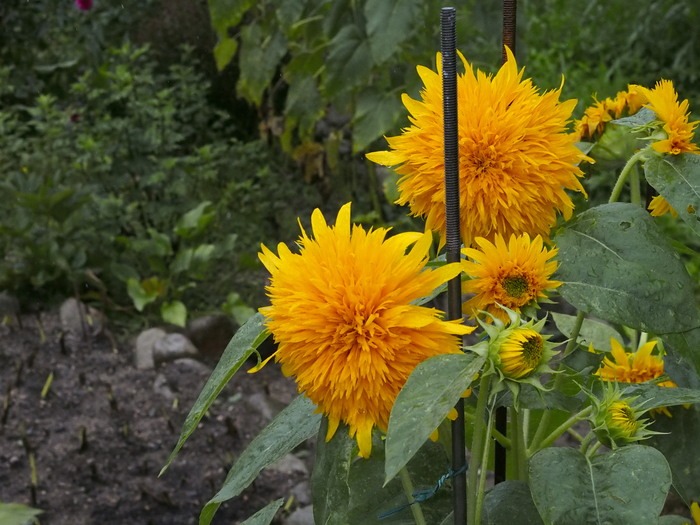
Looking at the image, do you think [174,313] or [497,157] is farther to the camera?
[174,313]

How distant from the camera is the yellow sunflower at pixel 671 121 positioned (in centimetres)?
71

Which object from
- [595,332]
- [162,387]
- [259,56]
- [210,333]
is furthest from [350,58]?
[595,332]

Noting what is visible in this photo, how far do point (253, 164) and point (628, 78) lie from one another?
57.7 inches

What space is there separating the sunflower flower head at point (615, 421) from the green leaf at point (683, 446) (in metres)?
0.20

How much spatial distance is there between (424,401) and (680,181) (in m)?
0.27

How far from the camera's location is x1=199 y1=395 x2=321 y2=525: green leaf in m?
0.70

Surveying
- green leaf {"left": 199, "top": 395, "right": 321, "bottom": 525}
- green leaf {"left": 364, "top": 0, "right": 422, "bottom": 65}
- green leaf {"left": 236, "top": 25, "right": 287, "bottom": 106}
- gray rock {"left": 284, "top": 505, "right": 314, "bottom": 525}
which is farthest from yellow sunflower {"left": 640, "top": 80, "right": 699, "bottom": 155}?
green leaf {"left": 236, "top": 25, "right": 287, "bottom": 106}

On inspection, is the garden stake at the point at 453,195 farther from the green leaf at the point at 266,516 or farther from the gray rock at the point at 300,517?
the gray rock at the point at 300,517

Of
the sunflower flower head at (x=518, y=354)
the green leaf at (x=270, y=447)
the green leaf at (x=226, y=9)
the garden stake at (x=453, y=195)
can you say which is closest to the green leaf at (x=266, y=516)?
the green leaf at (x=270, y=447)

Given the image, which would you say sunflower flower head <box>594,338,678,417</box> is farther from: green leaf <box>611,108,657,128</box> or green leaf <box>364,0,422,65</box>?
green leaf <box>364,0,422,65</box>

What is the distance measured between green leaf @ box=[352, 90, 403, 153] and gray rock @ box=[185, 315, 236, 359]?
571mm

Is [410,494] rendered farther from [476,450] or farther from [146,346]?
[146,346]

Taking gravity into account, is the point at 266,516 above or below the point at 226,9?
below

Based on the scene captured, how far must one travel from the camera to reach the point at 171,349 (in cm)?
249
